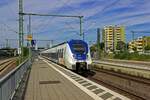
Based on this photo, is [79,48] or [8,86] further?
[79,48]

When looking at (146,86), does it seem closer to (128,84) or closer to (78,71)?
(128,84)

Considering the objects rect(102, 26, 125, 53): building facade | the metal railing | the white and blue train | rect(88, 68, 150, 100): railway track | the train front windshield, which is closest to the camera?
the metal railing

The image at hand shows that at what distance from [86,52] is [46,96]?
1725cm

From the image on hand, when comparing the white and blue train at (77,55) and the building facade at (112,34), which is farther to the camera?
the building facade at (112,34)

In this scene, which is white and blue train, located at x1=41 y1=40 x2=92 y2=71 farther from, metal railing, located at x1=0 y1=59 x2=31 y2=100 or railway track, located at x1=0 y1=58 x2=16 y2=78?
metal railing, located at x1=0 y1=59 x2=31 y2=100

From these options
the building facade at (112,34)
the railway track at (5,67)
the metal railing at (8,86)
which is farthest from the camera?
the building facade at (112,34)

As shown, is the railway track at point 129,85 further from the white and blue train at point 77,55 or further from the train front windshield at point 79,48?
the train front windshield at point 79,48

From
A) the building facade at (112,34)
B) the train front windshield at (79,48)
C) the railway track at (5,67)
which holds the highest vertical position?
the building facade at (112,34)

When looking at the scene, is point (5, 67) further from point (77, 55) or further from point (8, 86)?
point (8, 86)

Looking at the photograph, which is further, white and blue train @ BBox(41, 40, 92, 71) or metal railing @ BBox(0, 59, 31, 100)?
white and blue train @ BBox(41, 40, 92, 71)

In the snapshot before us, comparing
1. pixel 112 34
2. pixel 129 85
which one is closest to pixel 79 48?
pixel 129 85

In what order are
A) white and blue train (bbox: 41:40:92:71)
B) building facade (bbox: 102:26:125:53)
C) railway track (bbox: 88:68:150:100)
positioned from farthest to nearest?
building facade (bbox: 102:26:125:53) → white and blue train (bbox: 41:40:92:71) → railway track (bbox: 88:68:150:100)

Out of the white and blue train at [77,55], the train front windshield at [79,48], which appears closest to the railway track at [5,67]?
the white and blue train at [77,55]

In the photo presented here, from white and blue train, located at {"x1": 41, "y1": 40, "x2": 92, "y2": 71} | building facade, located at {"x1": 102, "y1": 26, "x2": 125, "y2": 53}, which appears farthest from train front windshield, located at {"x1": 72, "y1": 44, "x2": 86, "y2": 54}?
building facade, located at {"x1": 102, "y1": 26, "x2": 125, "y2": 53}
